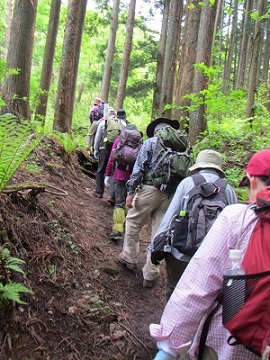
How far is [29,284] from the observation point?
315cm

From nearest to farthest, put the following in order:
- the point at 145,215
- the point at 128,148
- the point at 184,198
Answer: the point at 184,198 → the point at 145,215 → the point at 128,148

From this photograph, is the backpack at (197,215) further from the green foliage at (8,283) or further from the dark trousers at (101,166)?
the dark trousers at (101,166)

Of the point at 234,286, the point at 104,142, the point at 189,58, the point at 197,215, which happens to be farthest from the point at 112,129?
the point at 234,286

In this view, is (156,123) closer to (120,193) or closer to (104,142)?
(120,193)

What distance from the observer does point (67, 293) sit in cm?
352

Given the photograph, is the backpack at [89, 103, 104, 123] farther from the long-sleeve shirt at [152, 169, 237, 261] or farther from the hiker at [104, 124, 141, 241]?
the long-sleeve shirt at [152, 169, 237, 261]

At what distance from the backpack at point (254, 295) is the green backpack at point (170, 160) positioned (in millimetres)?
2847

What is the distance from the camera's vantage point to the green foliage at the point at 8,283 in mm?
2604

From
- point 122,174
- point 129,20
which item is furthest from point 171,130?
point 129,20

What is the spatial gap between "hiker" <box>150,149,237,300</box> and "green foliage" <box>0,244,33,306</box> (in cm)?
128

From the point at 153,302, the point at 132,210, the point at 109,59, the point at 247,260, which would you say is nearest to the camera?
the point at 247,260

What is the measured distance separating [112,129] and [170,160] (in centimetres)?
342

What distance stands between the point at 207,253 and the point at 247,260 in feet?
0.77

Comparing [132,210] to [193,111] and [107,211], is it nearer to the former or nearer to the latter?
[107,211]
